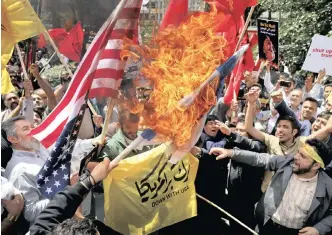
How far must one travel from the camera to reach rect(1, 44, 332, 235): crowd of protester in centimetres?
358

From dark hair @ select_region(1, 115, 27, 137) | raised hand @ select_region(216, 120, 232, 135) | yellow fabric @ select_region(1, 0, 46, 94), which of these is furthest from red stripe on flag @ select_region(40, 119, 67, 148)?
raised hand @ select_region(216, 120, 232, 135)

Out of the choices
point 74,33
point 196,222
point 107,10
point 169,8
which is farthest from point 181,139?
point 107,10

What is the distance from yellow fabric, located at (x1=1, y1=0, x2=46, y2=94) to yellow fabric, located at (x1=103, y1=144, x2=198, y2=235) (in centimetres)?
167

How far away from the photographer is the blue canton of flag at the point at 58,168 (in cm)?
372

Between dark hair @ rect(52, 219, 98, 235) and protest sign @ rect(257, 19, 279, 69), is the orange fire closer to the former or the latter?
dark hair @ rect(52, 219, 98, 235)

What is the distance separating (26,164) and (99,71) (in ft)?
3.21

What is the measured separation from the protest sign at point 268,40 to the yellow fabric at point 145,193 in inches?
208

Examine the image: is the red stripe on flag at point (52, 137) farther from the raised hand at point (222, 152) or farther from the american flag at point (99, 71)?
the raised hand at point (222, 152)

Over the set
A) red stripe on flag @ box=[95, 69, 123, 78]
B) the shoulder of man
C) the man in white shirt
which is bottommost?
the man in white shirt

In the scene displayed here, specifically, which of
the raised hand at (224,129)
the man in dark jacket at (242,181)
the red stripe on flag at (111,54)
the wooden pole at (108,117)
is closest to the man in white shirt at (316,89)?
the man in dark jacket at (242,181)

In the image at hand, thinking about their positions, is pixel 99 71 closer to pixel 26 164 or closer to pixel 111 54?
pixel 111 54

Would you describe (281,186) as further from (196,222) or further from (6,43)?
(6,43)

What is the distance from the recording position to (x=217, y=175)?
5.51m

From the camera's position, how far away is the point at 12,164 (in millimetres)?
4070
